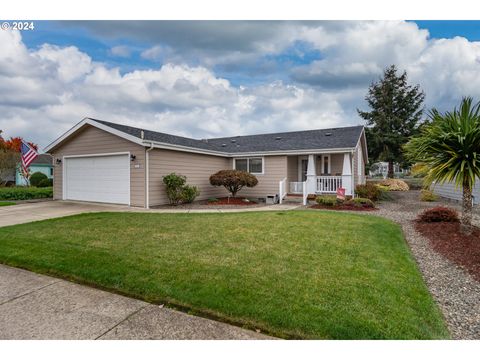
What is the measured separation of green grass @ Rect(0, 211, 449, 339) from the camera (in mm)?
2811

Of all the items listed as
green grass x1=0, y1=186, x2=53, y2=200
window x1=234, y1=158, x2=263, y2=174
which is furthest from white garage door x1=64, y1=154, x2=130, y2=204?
window x1=234, y1=158, x2=263, y2=174

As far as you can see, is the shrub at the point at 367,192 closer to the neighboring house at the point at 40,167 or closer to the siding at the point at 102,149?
the siding at the point at 102,149

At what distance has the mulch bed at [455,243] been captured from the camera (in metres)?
4.70

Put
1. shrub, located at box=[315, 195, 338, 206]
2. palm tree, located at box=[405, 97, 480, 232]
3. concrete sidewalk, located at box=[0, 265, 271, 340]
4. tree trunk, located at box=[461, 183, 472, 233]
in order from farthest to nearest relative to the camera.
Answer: shrub, located at box=[315, 195, 338, 206], tree trunk, located at box=[461, 183, 472, 233], palm tree, located at box=[405, 97, 480, 232], concrete sidewalk, located at box=[0, 265, 271, 340]

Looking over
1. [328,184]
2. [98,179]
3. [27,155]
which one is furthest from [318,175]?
[27,155]

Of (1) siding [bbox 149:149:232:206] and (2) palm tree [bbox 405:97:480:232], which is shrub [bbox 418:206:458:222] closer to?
(2) palm tree [bbox 405:97:480:232]

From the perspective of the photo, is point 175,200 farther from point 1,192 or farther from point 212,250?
point 1,192

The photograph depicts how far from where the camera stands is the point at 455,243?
5742 millimetres

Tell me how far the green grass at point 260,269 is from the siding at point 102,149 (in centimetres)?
408

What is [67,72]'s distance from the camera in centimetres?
1139

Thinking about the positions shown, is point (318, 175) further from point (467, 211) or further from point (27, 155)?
point (27, 155)

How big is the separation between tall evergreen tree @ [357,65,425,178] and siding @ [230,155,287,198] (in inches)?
630

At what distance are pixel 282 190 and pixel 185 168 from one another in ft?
16.7
